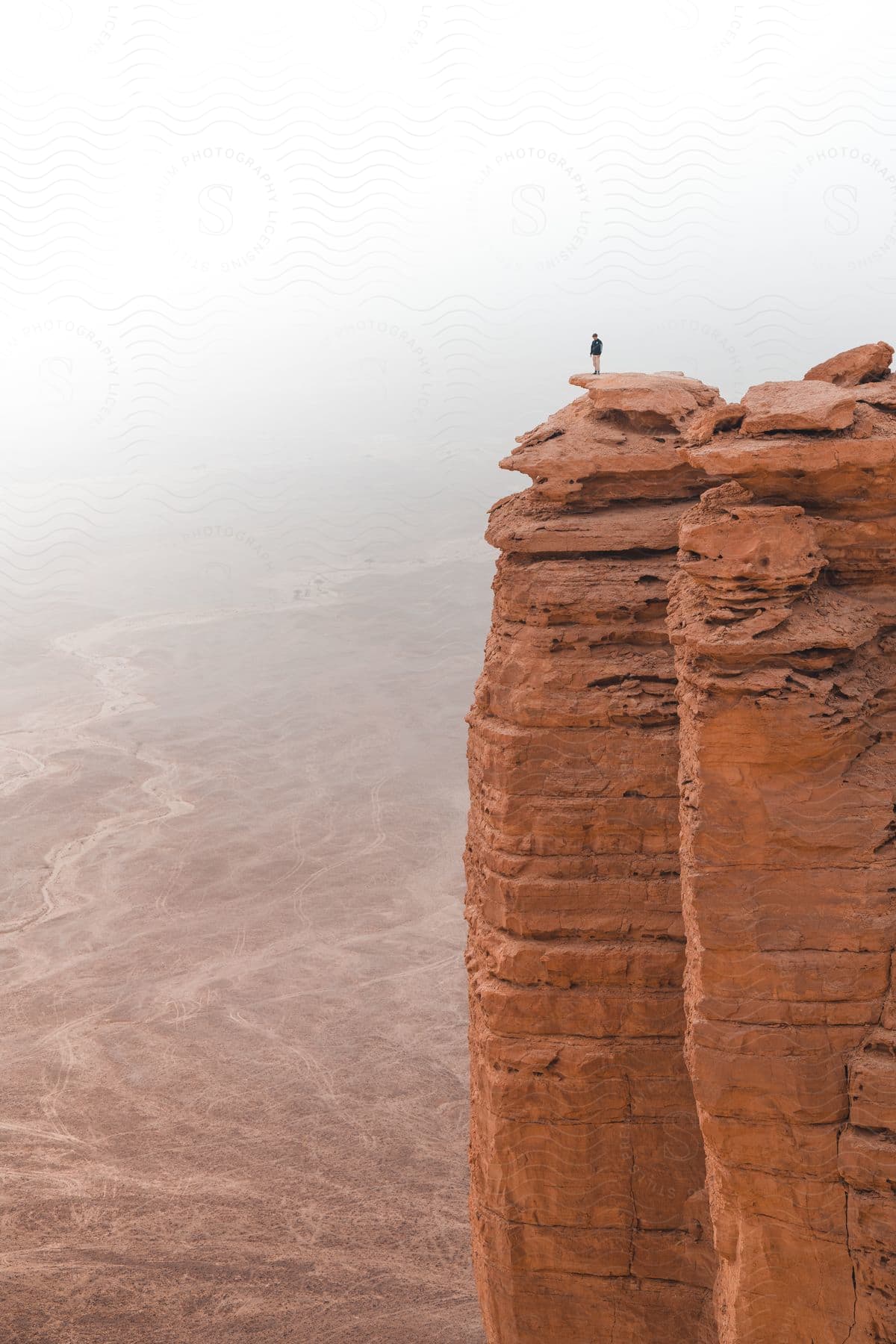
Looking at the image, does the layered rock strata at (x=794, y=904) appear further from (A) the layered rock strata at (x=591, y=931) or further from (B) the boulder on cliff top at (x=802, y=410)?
(A) the layered rock strata at (x=591, y=931)

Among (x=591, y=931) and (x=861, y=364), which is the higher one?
(x=861, y=364)

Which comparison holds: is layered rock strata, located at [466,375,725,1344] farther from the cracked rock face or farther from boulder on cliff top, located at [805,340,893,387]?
boulder on cliff top, located at [805,340,893,387]

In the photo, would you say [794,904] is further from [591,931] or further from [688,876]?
[591,931]

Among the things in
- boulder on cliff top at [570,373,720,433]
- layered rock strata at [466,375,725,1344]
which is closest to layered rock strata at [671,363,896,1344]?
layered rock strata at [466,375,725,1344]

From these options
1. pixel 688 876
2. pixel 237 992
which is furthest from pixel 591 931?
pixel 237 992

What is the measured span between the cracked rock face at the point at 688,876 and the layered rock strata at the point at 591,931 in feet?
0.06

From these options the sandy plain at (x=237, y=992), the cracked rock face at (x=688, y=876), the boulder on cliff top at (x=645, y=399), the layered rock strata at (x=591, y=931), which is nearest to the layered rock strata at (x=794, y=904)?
the cracked rock face at (x=688, y=876)

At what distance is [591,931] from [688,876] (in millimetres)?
2570

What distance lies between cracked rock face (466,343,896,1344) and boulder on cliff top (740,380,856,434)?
0.02 metres

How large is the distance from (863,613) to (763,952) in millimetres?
1794

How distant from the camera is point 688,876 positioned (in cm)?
703

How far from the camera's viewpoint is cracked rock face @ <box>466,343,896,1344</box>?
6793mm

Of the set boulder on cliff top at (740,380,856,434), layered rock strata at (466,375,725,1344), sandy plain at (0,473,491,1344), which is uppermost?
boulder on cliff top at (740,380,856,434)

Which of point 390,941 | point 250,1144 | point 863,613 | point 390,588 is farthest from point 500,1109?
point 390,588
